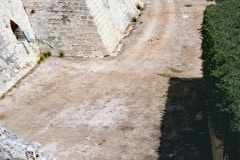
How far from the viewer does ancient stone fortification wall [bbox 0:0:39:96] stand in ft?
72.0

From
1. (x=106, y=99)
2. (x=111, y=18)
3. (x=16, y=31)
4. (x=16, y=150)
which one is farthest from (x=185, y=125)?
(x=111, y=18)

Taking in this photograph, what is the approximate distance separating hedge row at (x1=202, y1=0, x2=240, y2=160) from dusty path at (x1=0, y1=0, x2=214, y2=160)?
12.0 ft

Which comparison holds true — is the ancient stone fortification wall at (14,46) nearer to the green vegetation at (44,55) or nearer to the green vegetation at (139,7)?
the green vegetation at (44,55)

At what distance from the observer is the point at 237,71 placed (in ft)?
41.0

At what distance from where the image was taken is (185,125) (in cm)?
1706

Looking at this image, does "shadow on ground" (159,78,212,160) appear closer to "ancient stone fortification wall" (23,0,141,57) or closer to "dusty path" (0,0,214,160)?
"dusty path" (0,0,214,160)

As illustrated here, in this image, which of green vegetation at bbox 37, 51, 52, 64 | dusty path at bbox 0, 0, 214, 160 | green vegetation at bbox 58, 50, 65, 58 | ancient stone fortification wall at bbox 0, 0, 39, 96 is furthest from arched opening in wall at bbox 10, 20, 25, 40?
green vegetation at bbox 58, 50, 65, 58

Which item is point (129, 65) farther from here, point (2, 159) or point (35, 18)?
point (2, 159)

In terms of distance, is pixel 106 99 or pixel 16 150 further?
pixel 106 99

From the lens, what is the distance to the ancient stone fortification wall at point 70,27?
81.9ft

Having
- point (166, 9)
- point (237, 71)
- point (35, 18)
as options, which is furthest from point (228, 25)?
point (166, 9)

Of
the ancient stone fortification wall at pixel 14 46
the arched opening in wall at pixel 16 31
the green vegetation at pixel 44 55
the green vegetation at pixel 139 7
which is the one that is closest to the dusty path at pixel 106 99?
the green vegetation at pixel 44 55

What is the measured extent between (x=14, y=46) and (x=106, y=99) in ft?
21.6

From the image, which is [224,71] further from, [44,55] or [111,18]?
[111,18]
